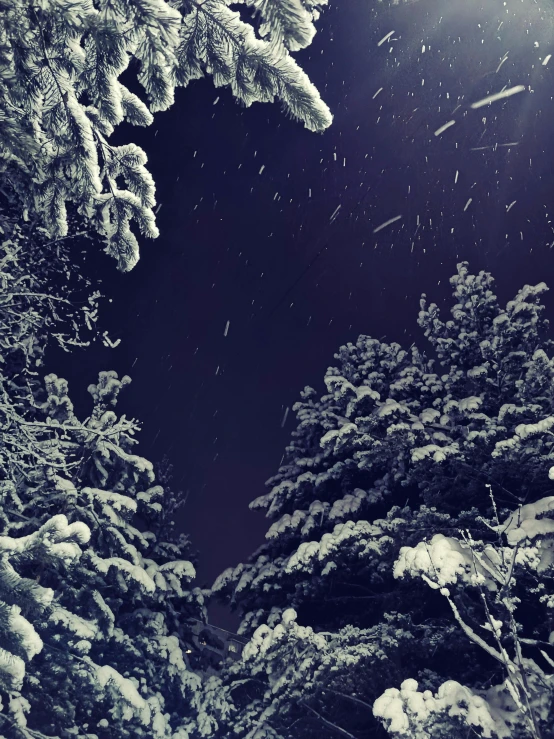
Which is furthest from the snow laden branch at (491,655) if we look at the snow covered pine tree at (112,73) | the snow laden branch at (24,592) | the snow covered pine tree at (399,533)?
the snow covered pine tree at (112,73)

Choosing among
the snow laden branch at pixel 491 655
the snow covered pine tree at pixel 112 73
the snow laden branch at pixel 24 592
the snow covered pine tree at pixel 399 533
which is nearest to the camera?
the snow covered pine tree at pixel 112 73

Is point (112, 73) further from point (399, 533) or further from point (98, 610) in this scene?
point (98, 610)

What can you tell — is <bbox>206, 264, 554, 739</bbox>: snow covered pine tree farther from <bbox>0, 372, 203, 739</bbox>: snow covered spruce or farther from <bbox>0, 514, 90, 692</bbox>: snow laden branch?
<bbox>0, 514, 90, 692</bbox>: snow laden branch

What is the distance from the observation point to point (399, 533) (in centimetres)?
889

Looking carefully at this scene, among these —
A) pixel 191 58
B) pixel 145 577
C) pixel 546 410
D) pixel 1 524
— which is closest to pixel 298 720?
pixel 145 577

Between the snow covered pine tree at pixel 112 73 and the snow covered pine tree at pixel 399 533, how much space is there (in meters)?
6.45

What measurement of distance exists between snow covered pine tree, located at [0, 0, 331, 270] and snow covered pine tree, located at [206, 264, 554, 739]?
6454 mm

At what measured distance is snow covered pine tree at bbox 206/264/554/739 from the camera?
27.6 ft

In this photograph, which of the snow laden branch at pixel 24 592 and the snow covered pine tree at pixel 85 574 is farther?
the snow covered pine tree at pixel 85 574

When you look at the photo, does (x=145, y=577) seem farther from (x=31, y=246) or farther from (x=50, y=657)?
(x=31, y=246)

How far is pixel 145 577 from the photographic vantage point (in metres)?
9.54

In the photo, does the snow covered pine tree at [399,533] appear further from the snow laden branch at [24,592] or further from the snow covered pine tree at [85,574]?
the snow laden branch at [24,592]

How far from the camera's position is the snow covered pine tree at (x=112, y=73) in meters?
2.19

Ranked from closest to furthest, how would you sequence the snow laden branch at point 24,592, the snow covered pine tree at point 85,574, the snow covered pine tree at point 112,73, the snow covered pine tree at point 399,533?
the snow covered pine tree at point 112,73, the snow laden branch at point 24,592, the snow covered pine tree at point 85,574, the snow covered pine tree at point 399,533
